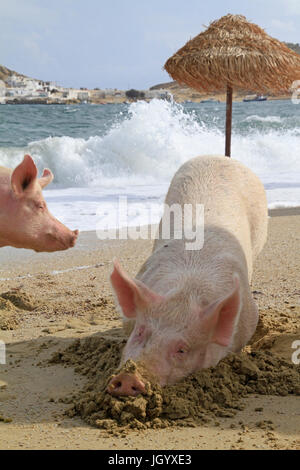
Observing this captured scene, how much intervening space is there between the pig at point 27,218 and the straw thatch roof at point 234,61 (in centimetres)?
647

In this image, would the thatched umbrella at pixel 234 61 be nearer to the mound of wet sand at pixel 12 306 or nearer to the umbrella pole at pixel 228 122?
the umbrella pole at pixel 228 122

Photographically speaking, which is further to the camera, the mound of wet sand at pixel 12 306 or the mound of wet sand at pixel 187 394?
the mound of wet sand at pixel 12 306

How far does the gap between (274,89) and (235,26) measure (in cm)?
138

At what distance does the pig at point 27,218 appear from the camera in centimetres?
483

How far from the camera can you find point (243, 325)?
3859 mm

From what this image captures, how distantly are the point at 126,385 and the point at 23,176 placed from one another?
2196 mm

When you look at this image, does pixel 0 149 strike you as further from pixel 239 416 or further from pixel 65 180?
pixel 239 416

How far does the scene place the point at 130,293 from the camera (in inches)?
136

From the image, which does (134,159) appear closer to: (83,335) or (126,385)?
(83,335)

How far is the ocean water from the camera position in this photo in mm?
12734

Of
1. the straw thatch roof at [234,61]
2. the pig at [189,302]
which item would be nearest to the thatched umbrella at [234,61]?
the straw thatch roof at [234,61]

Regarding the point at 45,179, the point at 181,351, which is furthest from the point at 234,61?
the point at 181,351

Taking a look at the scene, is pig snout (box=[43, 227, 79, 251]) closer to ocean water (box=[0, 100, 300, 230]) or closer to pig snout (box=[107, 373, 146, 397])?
pig snout (box=[107, 373, 146, 397])

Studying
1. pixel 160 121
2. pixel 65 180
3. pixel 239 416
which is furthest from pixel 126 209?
pixel 160 121
